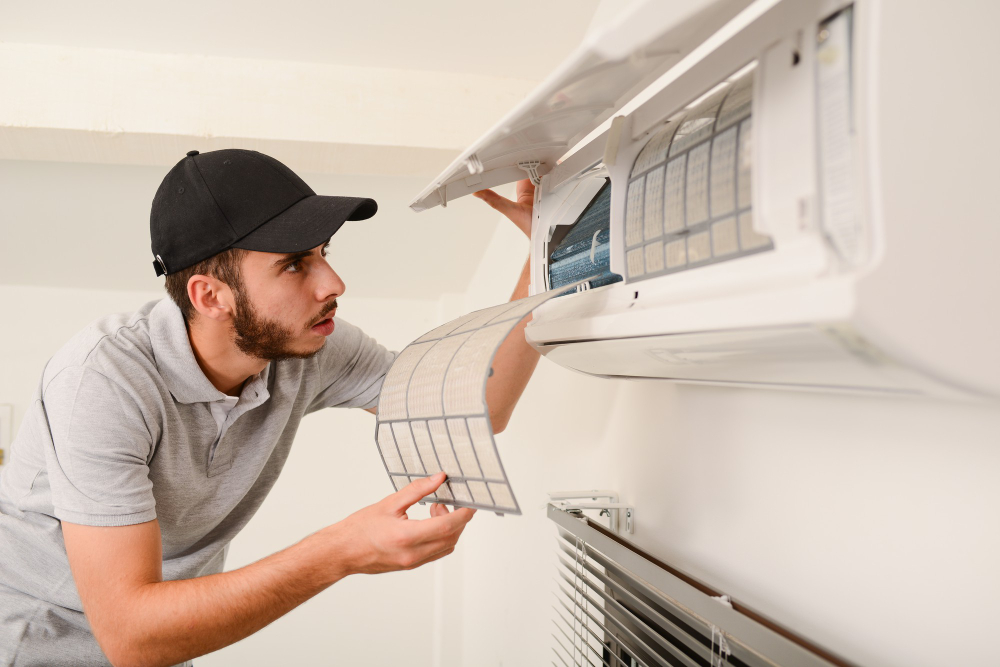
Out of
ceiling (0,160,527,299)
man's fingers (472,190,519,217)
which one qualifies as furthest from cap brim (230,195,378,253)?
ceiling (0,160,527,299)

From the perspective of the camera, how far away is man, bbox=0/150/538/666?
40.6 inches

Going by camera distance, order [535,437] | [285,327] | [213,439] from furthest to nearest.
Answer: [535,437] → [213,439] → [285,327]

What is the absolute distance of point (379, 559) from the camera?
0.95 m

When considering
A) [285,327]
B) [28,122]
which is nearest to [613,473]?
[285,327]

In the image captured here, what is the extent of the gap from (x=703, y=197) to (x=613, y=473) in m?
0.83

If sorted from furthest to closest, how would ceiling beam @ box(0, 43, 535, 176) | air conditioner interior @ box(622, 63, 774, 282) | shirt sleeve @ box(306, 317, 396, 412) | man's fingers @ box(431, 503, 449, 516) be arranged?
ceiling beam @ box(0, 43, 535, 176) → shirt sleeve @ box(306, 317, 396, 412) → man's fingers @ box(431, 503, 449, 516) → air conditioner interior @ box(622, 63, 774, 282)

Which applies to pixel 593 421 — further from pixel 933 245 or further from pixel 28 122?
pixel 28 122

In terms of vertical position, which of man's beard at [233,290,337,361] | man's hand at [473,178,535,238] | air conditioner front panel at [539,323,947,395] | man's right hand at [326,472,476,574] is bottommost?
man's right hand at [326,472,476,574]

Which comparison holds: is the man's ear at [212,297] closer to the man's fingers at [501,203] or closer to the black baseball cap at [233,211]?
the black baseball cap at [233,211]

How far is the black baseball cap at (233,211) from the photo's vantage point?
1.20 metres

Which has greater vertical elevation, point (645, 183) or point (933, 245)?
point (645, 183)

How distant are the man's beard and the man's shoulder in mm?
173

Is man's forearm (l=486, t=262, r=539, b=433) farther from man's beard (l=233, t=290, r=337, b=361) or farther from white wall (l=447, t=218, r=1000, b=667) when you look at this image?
man's beard (l=233, t=290, r=337, b=361)

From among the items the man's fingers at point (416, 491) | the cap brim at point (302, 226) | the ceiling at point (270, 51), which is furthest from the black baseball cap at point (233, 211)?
the ceiling at point (270, 51)
